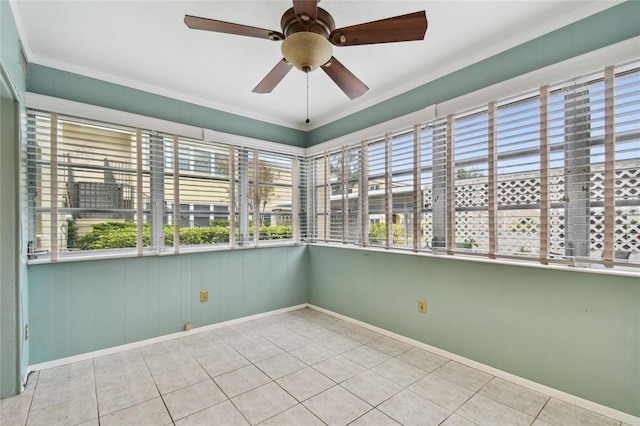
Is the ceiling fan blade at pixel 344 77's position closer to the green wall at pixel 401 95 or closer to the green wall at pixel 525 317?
the green wall at pixel 401 95

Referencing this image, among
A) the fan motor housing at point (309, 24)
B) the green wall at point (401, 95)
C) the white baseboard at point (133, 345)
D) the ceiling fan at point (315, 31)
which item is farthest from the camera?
the white baseboard at point (133, 345)

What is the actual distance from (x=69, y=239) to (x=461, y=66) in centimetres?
380

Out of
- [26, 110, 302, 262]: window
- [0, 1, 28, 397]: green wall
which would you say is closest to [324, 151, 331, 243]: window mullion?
[26, 110, 302, 262]: window

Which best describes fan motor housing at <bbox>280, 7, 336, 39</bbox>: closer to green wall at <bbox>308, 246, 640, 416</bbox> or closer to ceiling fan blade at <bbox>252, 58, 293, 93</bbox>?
ceiling fan blade at <bbox>252, 58, 293, 93</bbox>

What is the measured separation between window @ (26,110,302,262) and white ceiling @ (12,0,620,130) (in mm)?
557

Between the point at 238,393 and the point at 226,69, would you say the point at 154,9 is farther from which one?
the point at 238,393

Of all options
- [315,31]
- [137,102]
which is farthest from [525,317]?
[137,102]

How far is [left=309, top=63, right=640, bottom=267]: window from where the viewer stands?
1.82 meters

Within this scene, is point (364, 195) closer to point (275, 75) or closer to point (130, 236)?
point (275, 75)

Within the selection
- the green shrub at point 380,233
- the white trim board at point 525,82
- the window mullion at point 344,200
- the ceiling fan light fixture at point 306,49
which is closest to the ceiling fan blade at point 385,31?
the ceiling fan light fixture at point 306,49

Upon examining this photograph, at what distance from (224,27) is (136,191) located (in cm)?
201

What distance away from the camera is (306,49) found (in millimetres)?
1608

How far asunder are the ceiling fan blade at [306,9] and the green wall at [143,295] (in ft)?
8.63

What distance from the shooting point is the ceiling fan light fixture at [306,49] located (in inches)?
61.9
